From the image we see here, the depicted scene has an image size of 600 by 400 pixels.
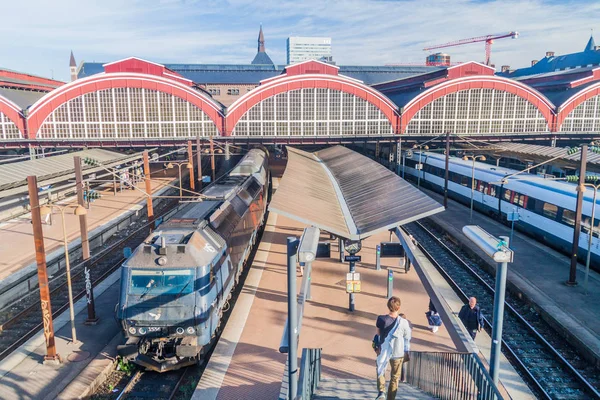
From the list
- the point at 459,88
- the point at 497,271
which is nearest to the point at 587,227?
the point at 497,271

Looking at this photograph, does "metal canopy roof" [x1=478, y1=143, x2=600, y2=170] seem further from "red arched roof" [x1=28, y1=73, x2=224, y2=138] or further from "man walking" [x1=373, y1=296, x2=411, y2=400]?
"red arched roof" [x1=28, y1=73, x2=224, y2=138]

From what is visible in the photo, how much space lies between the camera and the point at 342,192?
856 inches

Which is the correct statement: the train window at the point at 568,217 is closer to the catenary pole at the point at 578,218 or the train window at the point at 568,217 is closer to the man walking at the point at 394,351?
the catenary pole at the point at 578,218

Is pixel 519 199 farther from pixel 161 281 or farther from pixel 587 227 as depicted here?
pixel 161 281

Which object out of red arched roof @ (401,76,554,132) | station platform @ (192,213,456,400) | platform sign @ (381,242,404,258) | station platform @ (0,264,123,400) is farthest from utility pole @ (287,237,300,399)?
red arched roof @ (401,76,554,132)

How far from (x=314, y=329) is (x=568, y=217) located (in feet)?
47.1

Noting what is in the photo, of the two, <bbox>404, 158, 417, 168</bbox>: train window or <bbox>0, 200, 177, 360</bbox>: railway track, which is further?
<bbox>404, 158, 417, 168</bbox>: train window

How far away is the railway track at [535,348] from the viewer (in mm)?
12469

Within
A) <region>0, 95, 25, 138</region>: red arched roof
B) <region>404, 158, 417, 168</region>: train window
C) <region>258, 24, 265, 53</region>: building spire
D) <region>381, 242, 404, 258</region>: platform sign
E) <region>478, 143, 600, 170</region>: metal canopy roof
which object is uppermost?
<region>258, 24, 265, 53</region>: building spire

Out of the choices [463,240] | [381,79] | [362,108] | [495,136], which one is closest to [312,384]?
[463,240]

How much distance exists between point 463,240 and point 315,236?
20015 millimetres

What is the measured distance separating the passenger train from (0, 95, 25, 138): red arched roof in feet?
134

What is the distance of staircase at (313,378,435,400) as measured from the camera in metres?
9.21

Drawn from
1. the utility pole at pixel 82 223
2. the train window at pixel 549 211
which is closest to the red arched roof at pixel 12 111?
the utility pole at pixel 82 223
